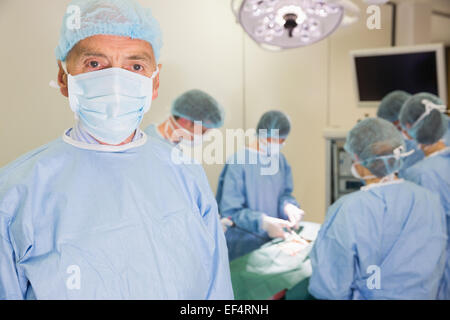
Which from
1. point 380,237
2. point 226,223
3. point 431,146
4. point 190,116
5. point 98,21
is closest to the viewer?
point 98,21

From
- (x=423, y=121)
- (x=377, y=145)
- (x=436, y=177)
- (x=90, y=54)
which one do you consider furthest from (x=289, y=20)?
(x=436, y=177)

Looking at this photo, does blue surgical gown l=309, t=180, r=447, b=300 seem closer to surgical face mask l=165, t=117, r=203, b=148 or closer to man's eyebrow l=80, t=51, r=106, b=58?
surgical face mask l=165, t=117, r=203, b=148

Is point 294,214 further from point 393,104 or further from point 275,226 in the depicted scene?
point 393,104

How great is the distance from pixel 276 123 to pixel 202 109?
0.99 feet

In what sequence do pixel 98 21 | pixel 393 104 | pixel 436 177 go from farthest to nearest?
pixel 393 104
pixel 436 177
pixel 98 21

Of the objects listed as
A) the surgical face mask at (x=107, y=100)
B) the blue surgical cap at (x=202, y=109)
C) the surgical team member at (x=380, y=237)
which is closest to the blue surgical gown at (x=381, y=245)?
the surgical team member at (x=380, y=237)

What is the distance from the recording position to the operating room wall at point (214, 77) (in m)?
0.77

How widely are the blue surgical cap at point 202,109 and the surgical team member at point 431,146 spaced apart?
46.2 inches

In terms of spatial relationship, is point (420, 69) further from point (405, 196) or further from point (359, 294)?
point (359, 294)

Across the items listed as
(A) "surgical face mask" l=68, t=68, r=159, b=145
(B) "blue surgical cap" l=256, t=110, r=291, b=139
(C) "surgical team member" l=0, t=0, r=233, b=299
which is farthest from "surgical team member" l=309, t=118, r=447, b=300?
(A) "surgical face mask" l=68, t=68, r=159, b=145

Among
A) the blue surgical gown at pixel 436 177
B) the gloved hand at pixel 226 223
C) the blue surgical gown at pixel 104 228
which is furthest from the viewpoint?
the blue surgical gown at pixel 436 177

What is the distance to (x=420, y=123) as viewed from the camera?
192cm

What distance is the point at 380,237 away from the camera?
1365 mm

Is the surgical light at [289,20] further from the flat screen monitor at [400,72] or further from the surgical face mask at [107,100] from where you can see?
the flat screen monitor at [400,72]
